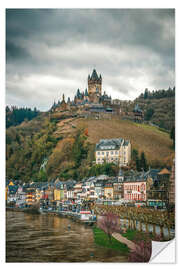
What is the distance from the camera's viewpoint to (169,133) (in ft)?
34.0

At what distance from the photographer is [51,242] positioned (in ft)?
33.1

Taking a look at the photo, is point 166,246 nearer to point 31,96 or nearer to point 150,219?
point 150,219

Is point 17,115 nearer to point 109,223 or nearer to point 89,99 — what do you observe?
point 89,99

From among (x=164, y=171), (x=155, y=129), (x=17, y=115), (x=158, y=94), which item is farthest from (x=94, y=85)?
(x=164, y=171)

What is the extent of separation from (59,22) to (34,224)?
545 centimetres

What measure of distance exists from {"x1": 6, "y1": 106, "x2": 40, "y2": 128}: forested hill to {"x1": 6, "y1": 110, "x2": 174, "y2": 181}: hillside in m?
0.16

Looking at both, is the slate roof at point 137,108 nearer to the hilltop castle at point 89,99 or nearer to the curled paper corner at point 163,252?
the hilltop castle at point 89,99

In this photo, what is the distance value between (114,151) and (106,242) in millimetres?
2517

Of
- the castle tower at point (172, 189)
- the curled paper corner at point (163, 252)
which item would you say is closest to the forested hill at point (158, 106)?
the castle tower at point (172, 189)

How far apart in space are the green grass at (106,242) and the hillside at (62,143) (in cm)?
173

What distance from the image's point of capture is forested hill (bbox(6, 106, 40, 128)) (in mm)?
10878

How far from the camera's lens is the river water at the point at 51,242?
376 inches

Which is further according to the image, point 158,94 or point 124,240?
point 158,94
